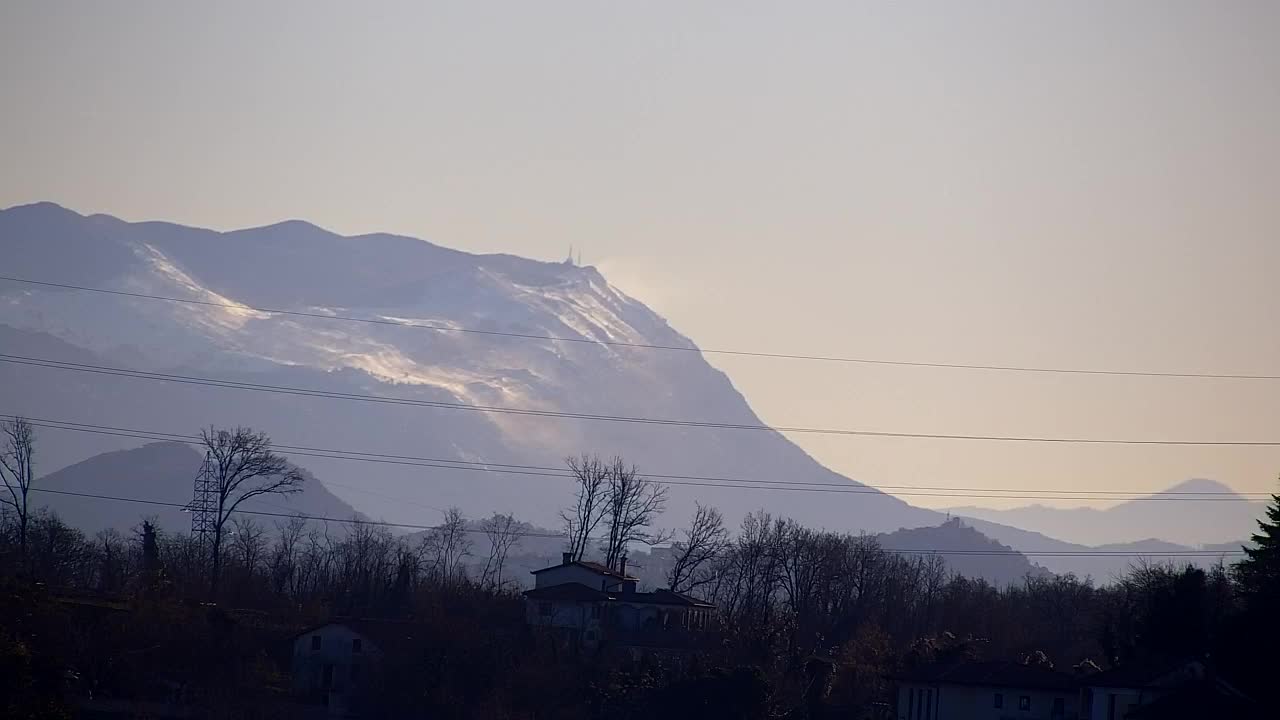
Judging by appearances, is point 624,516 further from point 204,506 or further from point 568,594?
point 204,506

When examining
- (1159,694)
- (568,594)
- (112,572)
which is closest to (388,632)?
(568,594)

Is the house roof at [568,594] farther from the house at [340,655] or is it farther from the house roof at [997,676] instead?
the house roof at [997,676]

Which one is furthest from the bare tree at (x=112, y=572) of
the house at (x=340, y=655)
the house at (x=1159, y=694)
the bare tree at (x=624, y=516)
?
the house at (x=1159, y=694)

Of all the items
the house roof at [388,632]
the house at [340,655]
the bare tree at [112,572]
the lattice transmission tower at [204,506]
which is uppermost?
the lattice transmission tower at [204,506]

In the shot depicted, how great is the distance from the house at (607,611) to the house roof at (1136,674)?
32.4m

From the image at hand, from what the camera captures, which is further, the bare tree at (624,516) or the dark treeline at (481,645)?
the bare tree at (624,516)

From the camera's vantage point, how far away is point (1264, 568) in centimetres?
7625

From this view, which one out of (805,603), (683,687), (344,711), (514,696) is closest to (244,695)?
(344,711)

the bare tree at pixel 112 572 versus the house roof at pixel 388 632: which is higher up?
the bare tree at pixel 112 572

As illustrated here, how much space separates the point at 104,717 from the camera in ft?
259

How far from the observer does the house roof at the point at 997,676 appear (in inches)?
3253

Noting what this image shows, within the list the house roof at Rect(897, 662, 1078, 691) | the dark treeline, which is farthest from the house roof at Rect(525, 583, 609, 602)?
the house roof at Rect(897, 662, 1078, 691)

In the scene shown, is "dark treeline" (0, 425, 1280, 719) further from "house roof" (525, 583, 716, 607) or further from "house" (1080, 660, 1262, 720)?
"house roof" (525, 583, 716, 607)

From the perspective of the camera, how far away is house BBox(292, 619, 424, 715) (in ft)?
304
